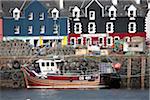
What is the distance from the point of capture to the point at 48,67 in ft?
71.3

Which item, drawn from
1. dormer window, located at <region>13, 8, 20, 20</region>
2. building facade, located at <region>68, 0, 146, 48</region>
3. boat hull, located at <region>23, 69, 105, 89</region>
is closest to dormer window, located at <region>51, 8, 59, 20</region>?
building facade, located at <region>68, 0, 146, 48</region>

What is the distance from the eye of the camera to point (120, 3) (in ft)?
87.5

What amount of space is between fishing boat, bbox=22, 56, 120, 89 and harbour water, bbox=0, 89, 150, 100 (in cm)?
63

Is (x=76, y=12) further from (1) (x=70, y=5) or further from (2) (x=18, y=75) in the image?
(2) (x=18, y=75)

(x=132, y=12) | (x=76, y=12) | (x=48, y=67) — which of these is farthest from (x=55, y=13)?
(x=48, y=67)

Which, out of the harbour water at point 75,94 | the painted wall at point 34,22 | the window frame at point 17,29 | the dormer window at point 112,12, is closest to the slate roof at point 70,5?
the dormer window at point 112,12

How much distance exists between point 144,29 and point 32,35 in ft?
15.0

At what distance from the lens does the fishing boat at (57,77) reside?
70.0 feet

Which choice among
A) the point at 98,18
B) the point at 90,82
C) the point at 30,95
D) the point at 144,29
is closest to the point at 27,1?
the point at 98,18

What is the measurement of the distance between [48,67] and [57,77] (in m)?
0.46

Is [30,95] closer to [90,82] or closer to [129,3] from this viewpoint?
[90,82]

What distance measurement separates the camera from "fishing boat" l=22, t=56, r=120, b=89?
Answer: 21.3 meters

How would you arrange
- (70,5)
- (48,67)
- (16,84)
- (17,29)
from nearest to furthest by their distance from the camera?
(48,67) < (16,84) < (17,29) < (70,5)

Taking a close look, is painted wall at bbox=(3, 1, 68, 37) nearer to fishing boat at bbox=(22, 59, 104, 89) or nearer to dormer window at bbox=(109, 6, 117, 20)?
dormer window at bbox=(109, 6, 117, 20)
